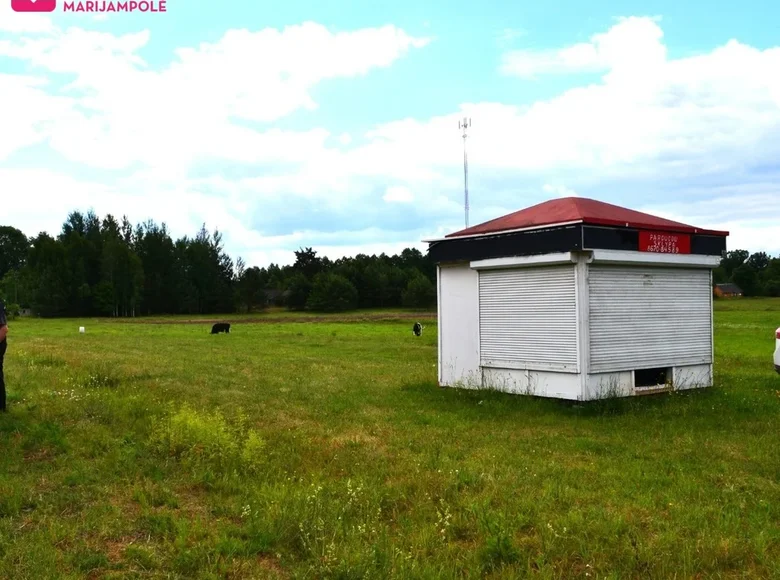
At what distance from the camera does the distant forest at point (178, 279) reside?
89125 millimetres

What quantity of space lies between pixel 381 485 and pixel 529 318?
619 cm

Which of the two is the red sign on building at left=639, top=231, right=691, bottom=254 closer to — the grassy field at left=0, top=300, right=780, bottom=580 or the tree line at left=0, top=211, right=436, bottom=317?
the grassy field at left=0, top=300, right=780, bottom=580

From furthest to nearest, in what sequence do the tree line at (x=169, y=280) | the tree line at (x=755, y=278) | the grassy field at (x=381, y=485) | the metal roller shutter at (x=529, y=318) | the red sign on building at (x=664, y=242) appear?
1. the tree line at (x=755, y=278)
2. the tree line at (x=169, y=280)
3. the red sign on building at (x=664, y=242)
4. the metal roller shutter at (x=529, y=318)
5. the grassy field at (x=381, y=485)

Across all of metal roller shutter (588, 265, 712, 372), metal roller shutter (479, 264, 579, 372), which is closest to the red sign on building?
metal roller shutter (588, 265, 712, 372)

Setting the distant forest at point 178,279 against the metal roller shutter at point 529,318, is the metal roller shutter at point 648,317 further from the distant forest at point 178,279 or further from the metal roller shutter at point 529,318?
the distant forest at point 178,279

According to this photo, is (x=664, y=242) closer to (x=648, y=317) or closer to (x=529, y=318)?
(x=648, y=317)

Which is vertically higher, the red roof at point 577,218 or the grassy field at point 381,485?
the red roof at point 577,218

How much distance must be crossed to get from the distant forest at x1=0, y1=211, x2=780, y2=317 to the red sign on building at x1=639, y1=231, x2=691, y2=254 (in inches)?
2867

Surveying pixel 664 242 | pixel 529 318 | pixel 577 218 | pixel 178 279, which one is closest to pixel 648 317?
pixel 664 242

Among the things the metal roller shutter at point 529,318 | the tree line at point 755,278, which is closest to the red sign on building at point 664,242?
the metal roller shutter at point 529,318

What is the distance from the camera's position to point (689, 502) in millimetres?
6195

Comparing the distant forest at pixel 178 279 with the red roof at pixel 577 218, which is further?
the distant forest at pixel 178 279

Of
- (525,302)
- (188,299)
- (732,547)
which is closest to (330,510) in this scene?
(732,547)

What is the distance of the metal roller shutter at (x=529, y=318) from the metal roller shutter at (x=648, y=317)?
15.6 inches
